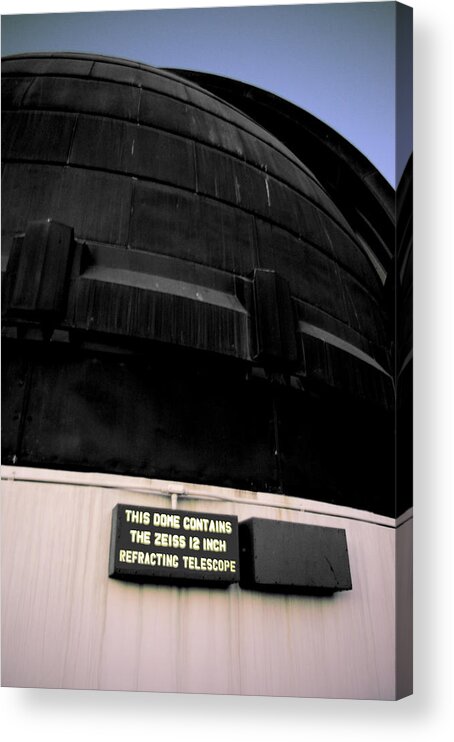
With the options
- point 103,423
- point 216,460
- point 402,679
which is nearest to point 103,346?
point 103,423

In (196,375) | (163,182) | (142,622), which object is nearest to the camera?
(142,622)

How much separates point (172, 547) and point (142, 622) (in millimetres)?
475

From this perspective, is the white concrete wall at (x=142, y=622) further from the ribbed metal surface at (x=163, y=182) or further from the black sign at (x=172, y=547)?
the ribbed metal surface at (x=163, y=182)

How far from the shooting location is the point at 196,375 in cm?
593

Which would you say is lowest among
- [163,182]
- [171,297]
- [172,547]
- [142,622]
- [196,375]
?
[142,622]

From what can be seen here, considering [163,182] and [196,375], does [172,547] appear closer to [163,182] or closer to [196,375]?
[196,375]

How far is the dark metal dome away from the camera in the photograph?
226 inches

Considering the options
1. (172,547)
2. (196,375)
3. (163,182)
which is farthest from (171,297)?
(172,547)

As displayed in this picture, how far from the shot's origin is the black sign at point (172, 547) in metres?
5.28

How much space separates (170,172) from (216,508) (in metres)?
2.56

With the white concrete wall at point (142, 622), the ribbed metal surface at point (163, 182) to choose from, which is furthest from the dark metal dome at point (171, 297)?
the white concrete wall at point (142, 622)

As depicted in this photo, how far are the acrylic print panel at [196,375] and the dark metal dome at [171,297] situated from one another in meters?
0.02

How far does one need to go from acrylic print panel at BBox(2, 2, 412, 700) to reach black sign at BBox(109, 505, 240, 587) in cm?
1

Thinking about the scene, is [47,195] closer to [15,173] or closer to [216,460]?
[15,173]
